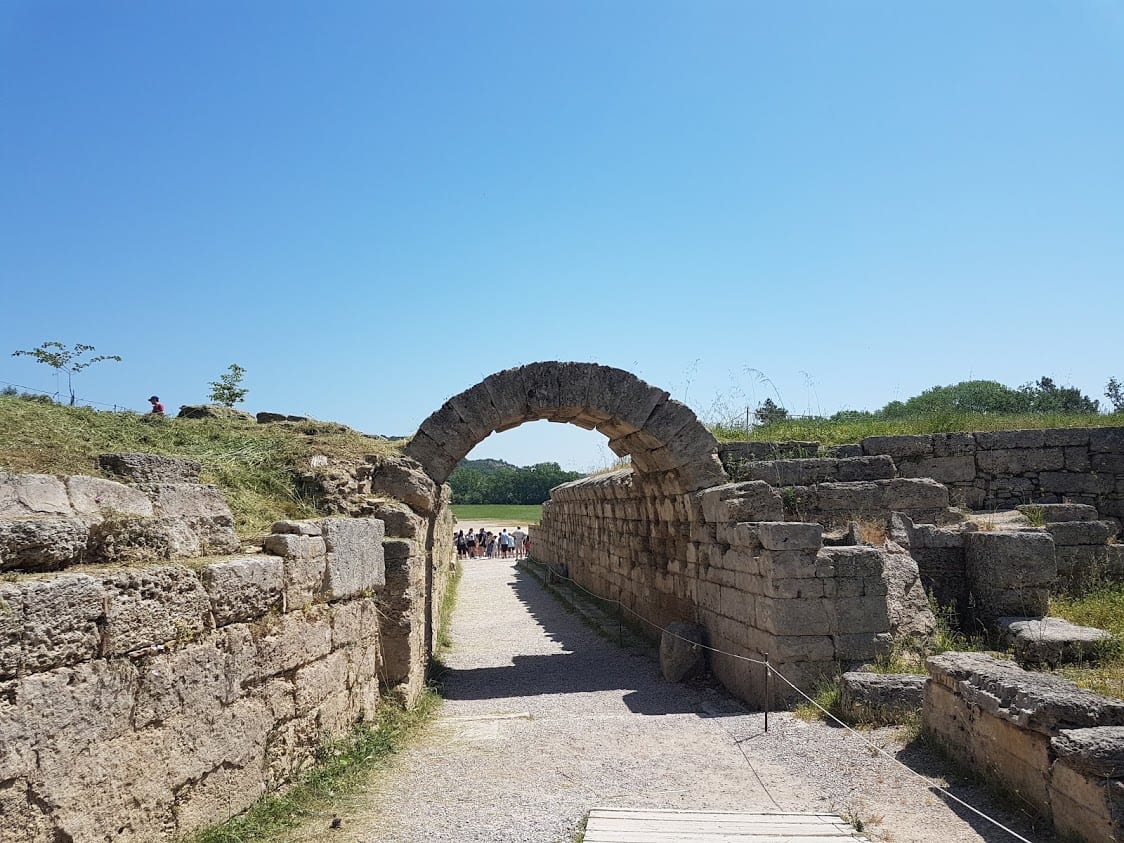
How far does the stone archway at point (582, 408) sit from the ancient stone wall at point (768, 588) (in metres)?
0.55

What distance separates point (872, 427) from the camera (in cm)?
1120

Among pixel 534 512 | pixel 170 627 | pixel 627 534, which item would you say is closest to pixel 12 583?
pixel 170 627

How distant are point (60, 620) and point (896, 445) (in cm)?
933

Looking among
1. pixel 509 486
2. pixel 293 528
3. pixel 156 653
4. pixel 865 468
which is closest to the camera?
pixel 156 653

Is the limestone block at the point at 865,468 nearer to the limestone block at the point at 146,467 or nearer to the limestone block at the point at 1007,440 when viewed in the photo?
the limestone block at the point at 1007,440

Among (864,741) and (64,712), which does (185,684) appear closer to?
(64,712)

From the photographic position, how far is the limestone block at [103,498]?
4.45m

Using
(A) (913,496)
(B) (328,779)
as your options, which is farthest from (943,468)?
(B) (328,779)

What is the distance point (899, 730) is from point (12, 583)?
20.5 feet

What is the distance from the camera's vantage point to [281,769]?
5457 mm

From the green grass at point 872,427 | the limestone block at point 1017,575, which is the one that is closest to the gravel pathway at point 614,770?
the limestone block at point 1017,575

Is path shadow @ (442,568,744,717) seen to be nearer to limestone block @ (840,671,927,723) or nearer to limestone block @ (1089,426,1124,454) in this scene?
limestone block @ (840,671,927,723)

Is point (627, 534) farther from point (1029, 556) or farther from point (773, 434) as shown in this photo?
point (1029, 556)

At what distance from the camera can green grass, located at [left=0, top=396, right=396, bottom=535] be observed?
5.12 metres
